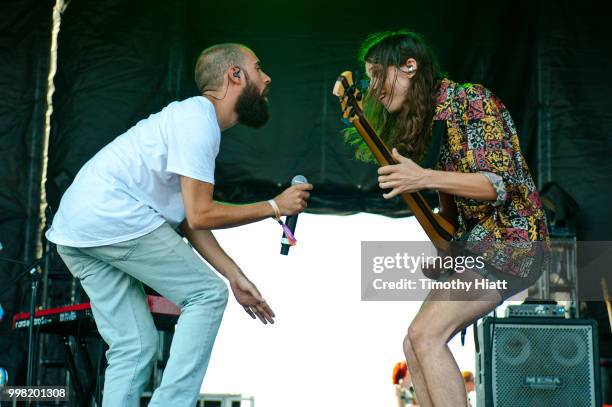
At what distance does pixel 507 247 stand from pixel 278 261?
132 inches

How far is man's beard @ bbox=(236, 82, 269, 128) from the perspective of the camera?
3547 mm

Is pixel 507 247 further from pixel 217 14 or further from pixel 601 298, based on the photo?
pixel 217 14

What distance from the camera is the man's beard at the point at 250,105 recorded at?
3.55 metres

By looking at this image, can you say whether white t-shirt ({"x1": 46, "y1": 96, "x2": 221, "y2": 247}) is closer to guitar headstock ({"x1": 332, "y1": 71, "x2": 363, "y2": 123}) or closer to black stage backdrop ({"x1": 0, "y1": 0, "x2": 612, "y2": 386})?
guitar headstock ({"x1": 332, "y1": 71, "x2": 363, "y2": 123})

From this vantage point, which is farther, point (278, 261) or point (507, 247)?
point (278, 261)

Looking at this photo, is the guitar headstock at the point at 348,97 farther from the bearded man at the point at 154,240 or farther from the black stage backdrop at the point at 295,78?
the black stage backdrop at the point at 295,78

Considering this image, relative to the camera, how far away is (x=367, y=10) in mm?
6488

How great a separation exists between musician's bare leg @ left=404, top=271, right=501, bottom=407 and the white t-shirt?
3.16ft

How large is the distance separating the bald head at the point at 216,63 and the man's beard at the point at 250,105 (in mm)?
104

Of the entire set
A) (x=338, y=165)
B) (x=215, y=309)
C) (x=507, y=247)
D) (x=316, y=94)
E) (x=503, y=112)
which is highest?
(x=316, y=94)

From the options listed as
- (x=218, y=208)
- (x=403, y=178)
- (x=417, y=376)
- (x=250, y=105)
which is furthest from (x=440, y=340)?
(x=250, y=105)

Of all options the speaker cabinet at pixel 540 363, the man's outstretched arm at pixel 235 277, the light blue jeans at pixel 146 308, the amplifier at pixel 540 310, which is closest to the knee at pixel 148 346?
the light blue jeans at pixel 146 308

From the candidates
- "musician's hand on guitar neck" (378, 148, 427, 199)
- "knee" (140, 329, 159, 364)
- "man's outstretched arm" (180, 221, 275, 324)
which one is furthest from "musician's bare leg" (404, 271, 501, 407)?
"knee" (140, 329, 159, 364)

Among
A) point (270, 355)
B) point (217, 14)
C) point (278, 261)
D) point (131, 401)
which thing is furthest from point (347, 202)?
point (131, 401)
